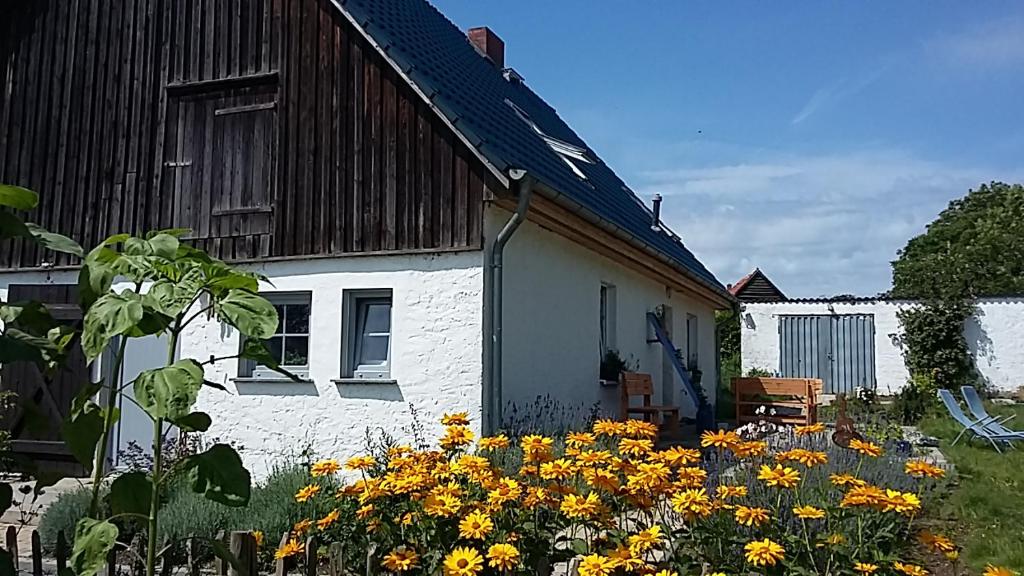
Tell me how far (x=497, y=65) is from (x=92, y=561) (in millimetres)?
15437

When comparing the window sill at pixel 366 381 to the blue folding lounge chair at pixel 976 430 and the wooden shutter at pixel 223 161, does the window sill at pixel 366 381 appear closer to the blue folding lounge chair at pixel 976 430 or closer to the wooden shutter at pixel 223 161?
the wooden shutter at pixel 223 161

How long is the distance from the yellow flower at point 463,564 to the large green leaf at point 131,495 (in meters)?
0.89

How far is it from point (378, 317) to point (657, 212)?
31.9 feet

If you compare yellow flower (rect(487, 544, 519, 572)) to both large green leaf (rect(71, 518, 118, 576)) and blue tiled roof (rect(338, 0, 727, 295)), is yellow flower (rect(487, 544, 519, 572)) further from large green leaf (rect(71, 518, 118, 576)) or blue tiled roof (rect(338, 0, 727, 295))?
blue tiled roof (rect(338, 0, 727, 295))

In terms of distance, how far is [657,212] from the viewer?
17609 mm

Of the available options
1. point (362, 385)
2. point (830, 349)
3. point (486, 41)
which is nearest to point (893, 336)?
point (830, 349)

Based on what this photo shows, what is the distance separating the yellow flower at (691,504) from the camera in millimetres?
2932

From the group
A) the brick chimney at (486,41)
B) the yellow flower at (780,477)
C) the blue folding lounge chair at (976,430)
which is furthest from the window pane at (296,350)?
the blue folding lounge chair at (976,430)

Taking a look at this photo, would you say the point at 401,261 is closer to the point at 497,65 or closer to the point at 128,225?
the point at 128,225

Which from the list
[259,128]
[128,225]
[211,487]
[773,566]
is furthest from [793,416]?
[211,487]

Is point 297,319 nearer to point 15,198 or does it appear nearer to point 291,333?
point 291,333

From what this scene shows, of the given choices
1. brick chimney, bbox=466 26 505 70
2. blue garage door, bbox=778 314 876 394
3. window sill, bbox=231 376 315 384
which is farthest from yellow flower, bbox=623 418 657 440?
blue garage door, bbox=778 314 876 394

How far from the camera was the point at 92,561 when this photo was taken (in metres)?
2.04

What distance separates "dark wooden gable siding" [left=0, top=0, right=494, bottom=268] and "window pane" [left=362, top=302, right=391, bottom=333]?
0.61 metres
